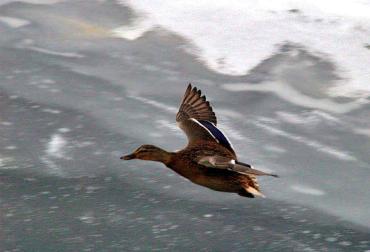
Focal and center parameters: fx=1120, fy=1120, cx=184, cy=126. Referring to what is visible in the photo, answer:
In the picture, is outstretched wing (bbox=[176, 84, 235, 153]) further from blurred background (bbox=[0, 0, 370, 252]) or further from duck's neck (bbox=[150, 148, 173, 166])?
blurred background (bbox=[0, 0, 370, 252])

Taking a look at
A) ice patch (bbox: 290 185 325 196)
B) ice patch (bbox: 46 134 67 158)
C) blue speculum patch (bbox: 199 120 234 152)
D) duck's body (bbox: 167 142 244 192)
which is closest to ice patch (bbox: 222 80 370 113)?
ice patch (bbox: 290 185 325 196)

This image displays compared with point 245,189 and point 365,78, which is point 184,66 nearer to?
point 365,78

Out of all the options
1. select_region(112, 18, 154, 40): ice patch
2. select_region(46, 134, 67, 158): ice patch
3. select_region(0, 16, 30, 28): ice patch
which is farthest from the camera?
select_region(0, 16, 30, 28): ice patch

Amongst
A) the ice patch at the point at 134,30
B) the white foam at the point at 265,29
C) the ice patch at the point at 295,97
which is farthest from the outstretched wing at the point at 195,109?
the ice patch at the point at 134,30

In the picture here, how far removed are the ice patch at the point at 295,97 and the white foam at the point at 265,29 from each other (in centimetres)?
25

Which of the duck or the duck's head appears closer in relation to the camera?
the duck

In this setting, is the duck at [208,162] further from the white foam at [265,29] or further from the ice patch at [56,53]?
the ice patch at [56,53]

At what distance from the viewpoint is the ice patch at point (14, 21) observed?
953cm

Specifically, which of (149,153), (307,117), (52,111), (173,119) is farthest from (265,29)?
(149,153)

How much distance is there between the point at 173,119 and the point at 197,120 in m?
2.72

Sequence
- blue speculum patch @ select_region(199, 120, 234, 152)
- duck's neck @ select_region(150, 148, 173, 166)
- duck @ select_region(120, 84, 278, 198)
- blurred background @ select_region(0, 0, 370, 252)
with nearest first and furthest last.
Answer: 1. duck @ select_region(120, 84, 278, 198)
2. duck's neck @ select_region(150, 148, 173, 166)
3. blue speculum patch @ select_region(199, 120, 234, 152)
4. blurred background @ select_region(0, 0, 370, 252)

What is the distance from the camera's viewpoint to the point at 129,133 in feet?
24.8

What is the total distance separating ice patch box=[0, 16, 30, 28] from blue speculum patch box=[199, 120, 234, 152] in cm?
477

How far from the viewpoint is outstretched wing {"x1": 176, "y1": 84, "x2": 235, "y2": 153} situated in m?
4.84
